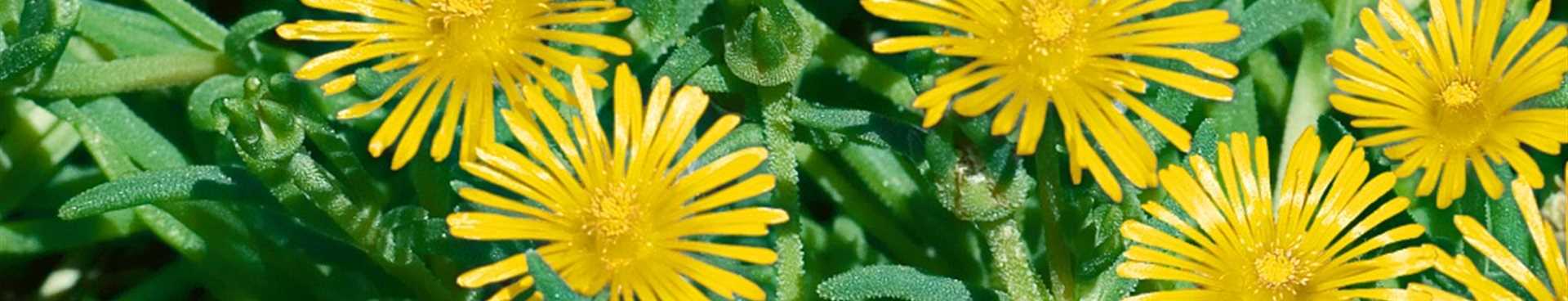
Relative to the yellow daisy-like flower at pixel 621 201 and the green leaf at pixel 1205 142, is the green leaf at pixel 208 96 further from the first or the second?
the green leaf at pixel 1205 142

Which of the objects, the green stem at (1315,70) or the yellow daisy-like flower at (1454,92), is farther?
the green stem at (1315,70)

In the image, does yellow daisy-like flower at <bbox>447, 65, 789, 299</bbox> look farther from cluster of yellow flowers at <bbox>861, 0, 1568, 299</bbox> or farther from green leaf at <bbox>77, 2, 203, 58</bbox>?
green leaf at <bbox>77, 2, 203, 58</bbox>

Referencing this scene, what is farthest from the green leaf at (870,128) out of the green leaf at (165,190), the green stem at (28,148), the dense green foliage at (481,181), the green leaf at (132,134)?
the green stem at (28,148)

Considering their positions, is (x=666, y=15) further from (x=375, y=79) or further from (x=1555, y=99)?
(x=1555, y=99)

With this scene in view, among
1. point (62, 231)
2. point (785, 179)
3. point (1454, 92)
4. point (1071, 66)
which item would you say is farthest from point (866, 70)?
point (62, 231)

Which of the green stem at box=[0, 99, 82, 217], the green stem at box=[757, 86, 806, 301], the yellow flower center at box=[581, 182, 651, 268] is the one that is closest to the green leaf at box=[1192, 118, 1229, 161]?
the green stem at box=[757, 86, 806, 301]
